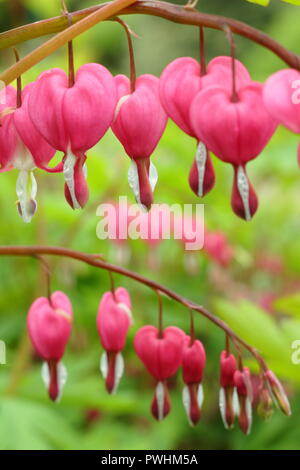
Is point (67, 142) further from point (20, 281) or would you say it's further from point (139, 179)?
point (20, 281)

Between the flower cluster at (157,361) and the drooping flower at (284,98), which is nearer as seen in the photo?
the drooping flower at (284,98)

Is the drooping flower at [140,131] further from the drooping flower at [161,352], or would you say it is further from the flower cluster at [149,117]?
the drooping flower at [161,352]

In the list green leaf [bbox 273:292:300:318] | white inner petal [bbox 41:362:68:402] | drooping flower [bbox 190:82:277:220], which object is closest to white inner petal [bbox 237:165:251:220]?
drooping flower [bbox 190:82:277:220]

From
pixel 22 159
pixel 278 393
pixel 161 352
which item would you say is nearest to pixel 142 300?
pixel 161 352

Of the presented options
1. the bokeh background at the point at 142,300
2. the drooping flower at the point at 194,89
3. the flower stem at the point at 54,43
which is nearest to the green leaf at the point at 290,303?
the bokeh background at the point at 142,300

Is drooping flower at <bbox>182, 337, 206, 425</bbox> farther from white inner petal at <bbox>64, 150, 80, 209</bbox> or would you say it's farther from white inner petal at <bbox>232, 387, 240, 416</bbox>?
white inner petal at <bbox>64, 150, 80, 209</bbox>
